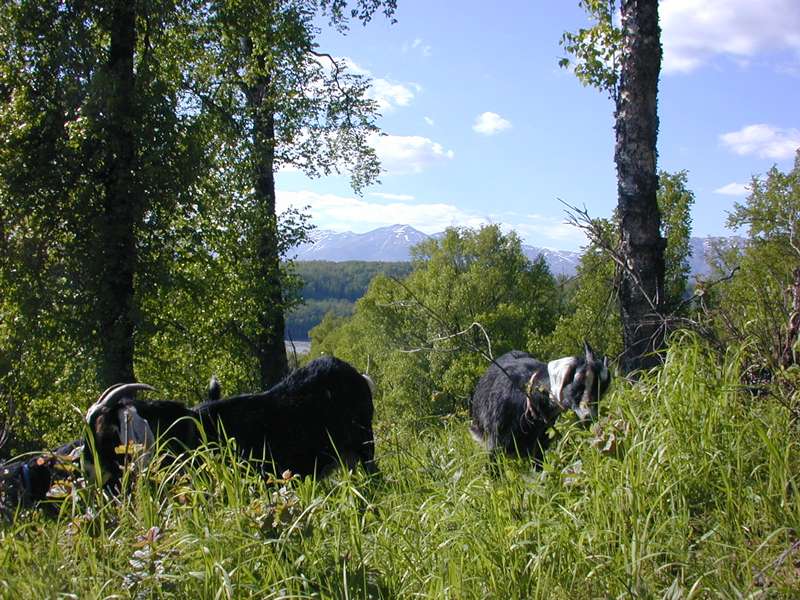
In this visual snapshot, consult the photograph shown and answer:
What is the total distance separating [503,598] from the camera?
121 inches

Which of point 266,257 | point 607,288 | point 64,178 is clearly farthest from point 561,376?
point 607,288

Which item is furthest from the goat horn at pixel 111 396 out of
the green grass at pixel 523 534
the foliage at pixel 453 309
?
the foliage at pixel 453 309

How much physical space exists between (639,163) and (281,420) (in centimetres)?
372

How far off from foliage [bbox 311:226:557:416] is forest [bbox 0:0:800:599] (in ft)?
70.4

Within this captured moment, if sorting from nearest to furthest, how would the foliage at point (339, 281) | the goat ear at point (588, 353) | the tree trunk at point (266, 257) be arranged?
the goat ear at point (588, 353) < the tree trunk at point (266, 257) < the foliage at point (339, 281)

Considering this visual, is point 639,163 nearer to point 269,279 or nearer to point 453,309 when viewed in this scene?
point 269,279

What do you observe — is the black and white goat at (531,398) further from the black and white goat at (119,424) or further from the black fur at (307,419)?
the black and white goat at (119,424)

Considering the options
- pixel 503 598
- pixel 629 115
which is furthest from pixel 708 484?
pixel 629 115

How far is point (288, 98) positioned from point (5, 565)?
1404cm

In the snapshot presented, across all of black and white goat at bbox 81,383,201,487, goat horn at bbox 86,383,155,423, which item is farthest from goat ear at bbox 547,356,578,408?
goat horn at bbox 86,383,155,423

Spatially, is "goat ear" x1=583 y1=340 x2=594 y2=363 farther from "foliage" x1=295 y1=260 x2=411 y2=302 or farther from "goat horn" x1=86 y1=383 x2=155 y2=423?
"foliage" x1=295 y1=260 x2=411 y2=302

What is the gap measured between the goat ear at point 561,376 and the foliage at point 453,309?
1195 inches

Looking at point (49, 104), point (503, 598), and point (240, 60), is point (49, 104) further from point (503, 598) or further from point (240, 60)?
point (503, 598)

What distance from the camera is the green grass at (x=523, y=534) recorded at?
303cm
